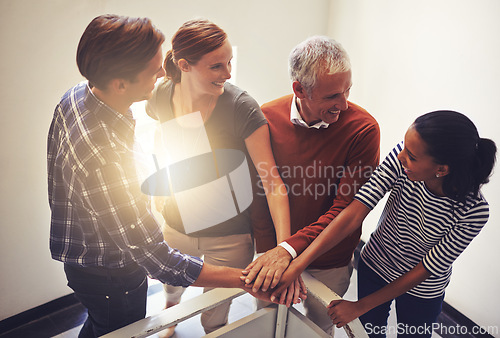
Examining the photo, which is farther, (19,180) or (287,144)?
(19,180)

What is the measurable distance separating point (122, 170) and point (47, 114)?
3.99ft

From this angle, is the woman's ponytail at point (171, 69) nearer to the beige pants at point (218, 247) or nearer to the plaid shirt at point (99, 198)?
the plaid shirt at point (99, 198)

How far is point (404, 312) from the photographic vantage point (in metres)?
1.53

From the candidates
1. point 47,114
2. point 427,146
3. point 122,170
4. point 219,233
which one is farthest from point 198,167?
point 47,114

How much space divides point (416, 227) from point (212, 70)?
0.93 metres

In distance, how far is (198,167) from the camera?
1585mm

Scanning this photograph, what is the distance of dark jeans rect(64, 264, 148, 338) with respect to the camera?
125 cm

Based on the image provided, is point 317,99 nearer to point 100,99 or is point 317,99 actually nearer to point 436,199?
point 436,199

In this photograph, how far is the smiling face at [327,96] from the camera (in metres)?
1.35

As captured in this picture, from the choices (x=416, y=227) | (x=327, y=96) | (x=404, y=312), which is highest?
(x=327, y=96)

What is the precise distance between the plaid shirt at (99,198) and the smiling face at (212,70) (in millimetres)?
358

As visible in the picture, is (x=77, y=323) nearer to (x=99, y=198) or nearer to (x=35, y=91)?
(x=35, y=91)

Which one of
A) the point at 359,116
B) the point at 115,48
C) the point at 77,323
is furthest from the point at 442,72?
the point at 77,323

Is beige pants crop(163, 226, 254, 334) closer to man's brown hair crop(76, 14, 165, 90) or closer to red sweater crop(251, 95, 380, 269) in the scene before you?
red sweater crop(251, 95, 380, 269)
